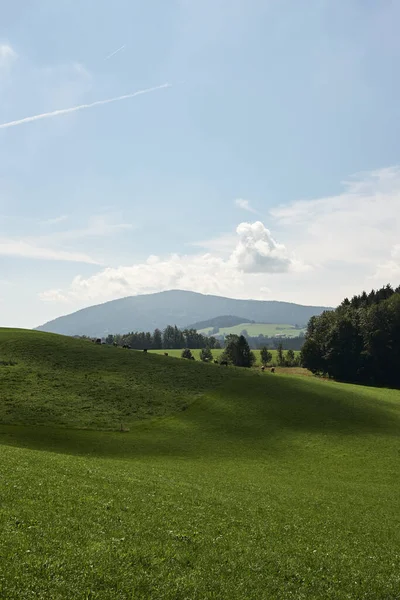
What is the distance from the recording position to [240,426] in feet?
189

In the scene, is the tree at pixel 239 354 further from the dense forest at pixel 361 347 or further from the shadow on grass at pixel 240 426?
the shadow on grass at pixel 240 426

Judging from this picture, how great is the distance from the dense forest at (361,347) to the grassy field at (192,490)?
56.6 m

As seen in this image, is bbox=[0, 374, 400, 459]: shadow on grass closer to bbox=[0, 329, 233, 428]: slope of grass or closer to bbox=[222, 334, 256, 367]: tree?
bbox=[0, 329, 233, 428]: slope of grass

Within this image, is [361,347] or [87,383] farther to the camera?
[361,347]

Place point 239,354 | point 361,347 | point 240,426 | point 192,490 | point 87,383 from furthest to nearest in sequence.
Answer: point 239,354, point 361,347, point 87,383, point 240,426, point 192,490

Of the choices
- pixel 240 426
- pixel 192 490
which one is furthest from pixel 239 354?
pixel 192 490

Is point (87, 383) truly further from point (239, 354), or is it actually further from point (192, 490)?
point (239, 354)

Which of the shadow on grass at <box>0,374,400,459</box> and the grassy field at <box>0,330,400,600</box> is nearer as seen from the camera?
the grassy field at <box>0,330,400,600</box>

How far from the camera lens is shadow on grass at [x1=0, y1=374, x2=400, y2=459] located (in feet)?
154

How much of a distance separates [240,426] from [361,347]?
92.8 meters

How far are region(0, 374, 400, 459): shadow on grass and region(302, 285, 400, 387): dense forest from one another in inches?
1986

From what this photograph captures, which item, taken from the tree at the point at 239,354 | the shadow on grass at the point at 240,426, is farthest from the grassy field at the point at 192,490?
the tree at the point at 239,354

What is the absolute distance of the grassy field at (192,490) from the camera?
621 inches

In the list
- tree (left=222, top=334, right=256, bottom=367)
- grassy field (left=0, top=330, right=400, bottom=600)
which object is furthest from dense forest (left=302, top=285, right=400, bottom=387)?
grassy field (left=0, top=330, right=400, bottom=600)
